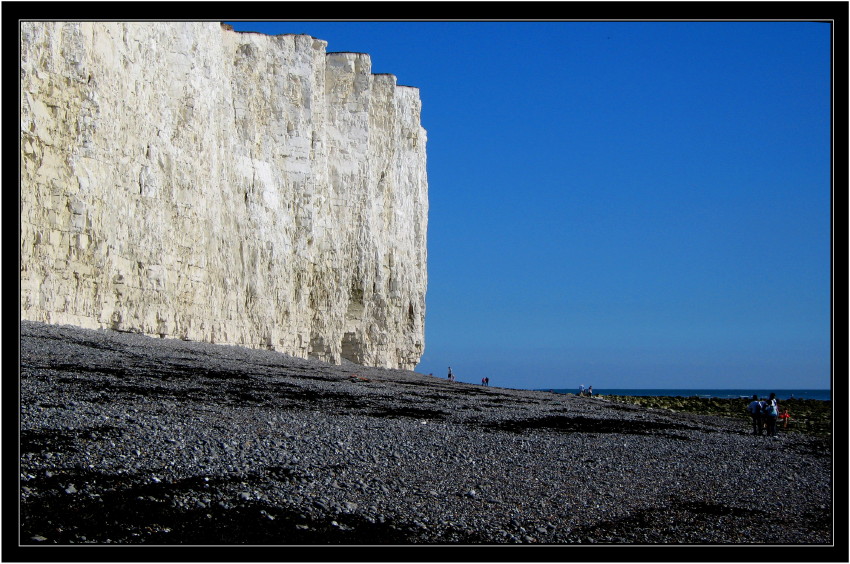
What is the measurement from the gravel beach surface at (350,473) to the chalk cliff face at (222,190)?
5.84m

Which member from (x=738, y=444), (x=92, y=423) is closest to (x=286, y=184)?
(x=738, y=444)

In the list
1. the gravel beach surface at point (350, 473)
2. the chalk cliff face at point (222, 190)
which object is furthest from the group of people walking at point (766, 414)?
the chalk cliff face at point (222, 190)

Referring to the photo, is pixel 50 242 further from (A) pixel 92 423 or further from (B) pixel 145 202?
(A) pixel 92 423

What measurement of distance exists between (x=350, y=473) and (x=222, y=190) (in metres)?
20.1

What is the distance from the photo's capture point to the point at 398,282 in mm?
38344

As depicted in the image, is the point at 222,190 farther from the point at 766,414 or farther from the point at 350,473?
the point at 350,473

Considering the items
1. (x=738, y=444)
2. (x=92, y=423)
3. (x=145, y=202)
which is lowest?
(x=738, y=444)

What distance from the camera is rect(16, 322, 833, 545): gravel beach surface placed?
646 centimetres

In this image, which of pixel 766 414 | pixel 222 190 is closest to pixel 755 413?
pixel 766 414

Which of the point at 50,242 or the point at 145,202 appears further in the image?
the point at 145,202

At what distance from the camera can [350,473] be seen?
8195mm

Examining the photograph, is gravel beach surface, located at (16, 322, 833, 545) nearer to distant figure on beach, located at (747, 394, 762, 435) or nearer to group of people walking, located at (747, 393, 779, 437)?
group of people walking, located at (747, 393, 779, 437)

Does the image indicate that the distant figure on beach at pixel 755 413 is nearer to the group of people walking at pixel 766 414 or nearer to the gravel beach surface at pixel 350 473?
the group of people walking at pixel 766 414
